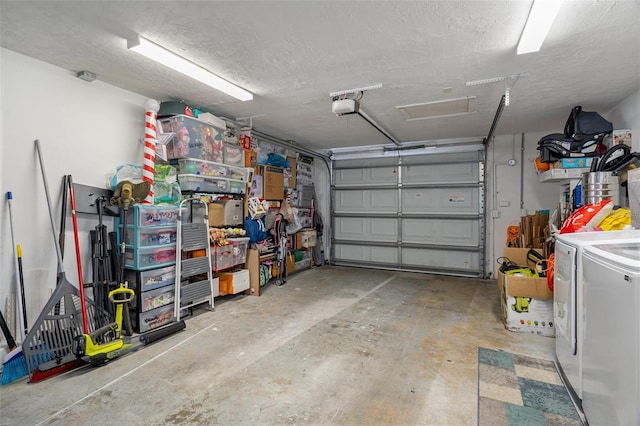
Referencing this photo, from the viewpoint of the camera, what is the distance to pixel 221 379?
92.3 inches

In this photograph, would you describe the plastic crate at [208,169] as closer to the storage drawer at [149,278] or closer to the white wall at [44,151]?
the white wall at [44,151]

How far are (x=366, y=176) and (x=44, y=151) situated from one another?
5333mm

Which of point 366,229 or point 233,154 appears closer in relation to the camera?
point 233,154

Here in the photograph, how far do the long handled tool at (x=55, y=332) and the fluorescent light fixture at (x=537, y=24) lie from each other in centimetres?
384

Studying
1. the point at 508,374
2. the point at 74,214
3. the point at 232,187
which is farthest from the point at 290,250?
the point at 508,374

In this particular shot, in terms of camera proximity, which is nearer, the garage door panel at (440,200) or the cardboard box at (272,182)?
the cardboard box at (272,182)

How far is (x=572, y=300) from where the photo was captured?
209 centimetres

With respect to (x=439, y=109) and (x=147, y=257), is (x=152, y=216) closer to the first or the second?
(x=147, y=257)

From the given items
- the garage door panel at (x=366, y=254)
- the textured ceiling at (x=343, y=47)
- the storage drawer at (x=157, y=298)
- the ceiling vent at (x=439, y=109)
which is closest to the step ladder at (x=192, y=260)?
the storage drawer at (x=157, y=298)

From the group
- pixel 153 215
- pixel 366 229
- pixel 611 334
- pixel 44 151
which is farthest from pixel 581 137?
pixel 44 151

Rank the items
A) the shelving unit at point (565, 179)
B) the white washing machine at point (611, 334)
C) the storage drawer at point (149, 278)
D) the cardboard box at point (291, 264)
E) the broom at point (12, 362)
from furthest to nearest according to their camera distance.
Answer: the cardboard box at point (291, 264) → the shelving unit at point (565, 179) → the storage drawer at point (149, 278) → the broom at point (12, 362) → the white washing machine at point (611, 334)

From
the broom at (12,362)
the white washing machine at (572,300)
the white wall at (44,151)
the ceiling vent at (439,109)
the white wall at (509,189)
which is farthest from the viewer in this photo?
the white wall at (509,189)

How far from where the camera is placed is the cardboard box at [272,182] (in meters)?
5.10

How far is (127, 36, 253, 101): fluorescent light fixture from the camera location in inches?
93.9
